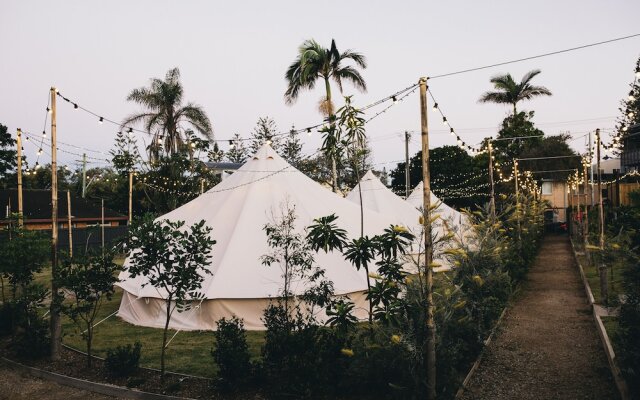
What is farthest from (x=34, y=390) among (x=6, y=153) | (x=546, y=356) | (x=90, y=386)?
(x=6, y=153)

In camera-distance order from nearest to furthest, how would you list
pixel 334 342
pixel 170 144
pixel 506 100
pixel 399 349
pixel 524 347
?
1. pixel 399 349
2. pixel 334 342
3. pixel 524 347
4. pixel 170 144
5. pixel 506 100

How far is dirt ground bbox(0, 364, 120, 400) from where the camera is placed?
7.36 metres

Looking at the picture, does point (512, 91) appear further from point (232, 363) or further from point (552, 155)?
point (232, 363)

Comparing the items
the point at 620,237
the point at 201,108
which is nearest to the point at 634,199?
the point at 620,237

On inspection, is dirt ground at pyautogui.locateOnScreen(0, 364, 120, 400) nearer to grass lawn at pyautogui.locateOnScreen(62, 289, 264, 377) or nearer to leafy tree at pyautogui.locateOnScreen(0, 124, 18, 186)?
grass lawn at pyautogui.locateOnScreen(62, 289, 264, 377)

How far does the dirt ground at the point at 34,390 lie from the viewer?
7355 mm

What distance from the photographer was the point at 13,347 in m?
9.55

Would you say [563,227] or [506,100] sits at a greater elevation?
[506,100]

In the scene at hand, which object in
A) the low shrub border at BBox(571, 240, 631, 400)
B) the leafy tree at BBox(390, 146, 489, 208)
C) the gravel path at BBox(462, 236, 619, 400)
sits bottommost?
the gravel path at BBox(462, 236, 619, 400)

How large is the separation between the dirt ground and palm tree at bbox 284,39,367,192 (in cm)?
1475

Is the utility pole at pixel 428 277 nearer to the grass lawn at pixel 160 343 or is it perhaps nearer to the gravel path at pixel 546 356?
the gravel path at pixel 546 356

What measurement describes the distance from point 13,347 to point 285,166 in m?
8.04

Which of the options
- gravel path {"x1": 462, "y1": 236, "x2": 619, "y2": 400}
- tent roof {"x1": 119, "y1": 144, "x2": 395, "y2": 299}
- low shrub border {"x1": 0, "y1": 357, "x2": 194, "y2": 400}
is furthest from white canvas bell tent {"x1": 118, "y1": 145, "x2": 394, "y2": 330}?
gravel path {"x1": 462, "y1": 236, "x2": 619, "y2": 400}

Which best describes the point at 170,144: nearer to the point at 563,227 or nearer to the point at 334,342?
the point at 334,342
